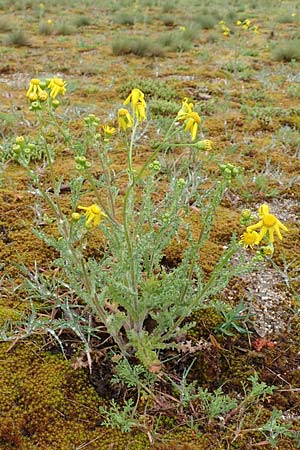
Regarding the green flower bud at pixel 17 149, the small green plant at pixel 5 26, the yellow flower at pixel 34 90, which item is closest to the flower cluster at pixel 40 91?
the yellow flower at pixel 34 90

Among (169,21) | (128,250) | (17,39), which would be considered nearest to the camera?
(128,250)

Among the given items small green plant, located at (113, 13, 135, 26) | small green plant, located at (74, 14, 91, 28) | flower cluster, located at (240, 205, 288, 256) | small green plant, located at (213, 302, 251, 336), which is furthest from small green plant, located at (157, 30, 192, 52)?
flower cluster, located at (240, 205, 288, 256)

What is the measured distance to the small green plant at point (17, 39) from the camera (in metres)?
6.65

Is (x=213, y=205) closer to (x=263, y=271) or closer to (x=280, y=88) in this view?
(x=263, y=271)

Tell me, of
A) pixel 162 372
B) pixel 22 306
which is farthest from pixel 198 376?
pixel 22 306

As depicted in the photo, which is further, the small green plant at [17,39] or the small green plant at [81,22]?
the small green plant at [81,22]

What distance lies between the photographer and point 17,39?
21.9ft

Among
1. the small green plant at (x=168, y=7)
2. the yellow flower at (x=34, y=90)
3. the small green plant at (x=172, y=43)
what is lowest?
the small green plant at (x=172, y=43)

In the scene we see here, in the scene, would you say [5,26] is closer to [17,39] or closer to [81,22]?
[17,39]

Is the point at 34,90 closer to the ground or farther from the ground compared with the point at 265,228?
farther from the ground

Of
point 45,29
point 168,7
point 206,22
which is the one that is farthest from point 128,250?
point 168,7

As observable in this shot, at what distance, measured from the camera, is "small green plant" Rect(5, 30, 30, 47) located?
665 cm

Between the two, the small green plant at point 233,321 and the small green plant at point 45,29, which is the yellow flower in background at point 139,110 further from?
the small green plant at point 45,29

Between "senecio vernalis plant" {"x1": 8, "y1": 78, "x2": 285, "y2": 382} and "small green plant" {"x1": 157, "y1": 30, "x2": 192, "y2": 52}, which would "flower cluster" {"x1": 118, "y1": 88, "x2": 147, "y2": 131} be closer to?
"senecio vernalis plant" {"x1": 8, "y1": 78, "x2": 285, "y2": 382}
